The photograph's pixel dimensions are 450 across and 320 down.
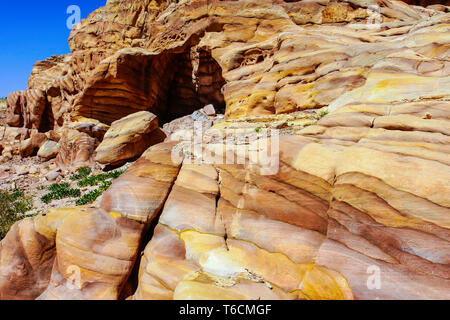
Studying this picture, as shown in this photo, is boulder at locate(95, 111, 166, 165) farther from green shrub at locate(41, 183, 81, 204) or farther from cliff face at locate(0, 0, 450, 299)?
cliff face at locate(0, 0, 450, 299)

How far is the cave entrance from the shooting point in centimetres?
1697

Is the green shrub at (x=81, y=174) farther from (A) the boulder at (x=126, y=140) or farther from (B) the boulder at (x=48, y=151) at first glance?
(B) the boulder at (x=48, y=151)

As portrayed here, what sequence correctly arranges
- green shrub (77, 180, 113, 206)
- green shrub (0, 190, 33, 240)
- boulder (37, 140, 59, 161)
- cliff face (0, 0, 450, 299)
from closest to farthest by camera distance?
1. cliff face (0, 0, 450, 299)
2. green shrub (0, 190, 33, 240)
3. green shrub (77, 180, 113, 206)
4. boulder (37, 140, 59, 161)

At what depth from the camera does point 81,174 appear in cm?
1388

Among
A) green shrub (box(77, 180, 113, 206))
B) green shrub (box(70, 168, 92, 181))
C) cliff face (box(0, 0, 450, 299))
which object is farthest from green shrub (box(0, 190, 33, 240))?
cliff face (box(0, 0, 450, 299))

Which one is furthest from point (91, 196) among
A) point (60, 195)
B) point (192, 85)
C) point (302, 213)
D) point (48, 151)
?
point (48, 151)

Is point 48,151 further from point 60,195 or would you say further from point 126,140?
point 60,195

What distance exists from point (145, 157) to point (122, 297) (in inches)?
136

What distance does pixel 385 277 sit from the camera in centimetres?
335

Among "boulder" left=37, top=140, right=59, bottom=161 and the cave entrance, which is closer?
the cave entrance

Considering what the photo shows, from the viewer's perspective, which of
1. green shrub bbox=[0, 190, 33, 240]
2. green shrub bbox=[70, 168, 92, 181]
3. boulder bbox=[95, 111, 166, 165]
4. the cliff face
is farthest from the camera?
green shrub bbox=[70, 168, 92, 181]

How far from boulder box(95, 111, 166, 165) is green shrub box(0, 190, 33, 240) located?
4017 millimetres

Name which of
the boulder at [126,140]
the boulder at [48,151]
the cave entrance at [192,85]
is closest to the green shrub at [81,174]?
the boulder at [126,140]
